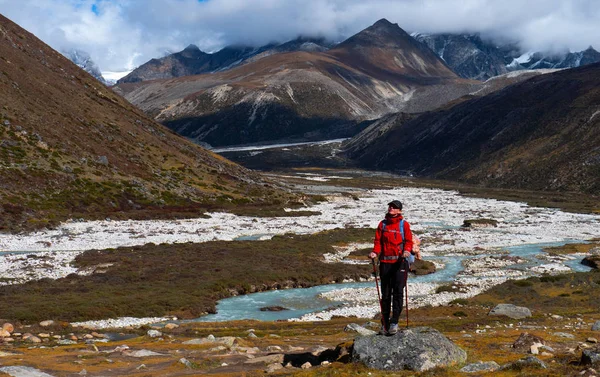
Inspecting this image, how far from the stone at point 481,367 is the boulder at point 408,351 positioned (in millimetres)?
525

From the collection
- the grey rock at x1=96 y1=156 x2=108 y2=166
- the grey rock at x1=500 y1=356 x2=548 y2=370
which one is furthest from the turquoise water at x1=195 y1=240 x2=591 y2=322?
the grey rock at x1=96 y1=156 x2=108 y2=166

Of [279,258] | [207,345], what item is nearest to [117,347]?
[207,345]

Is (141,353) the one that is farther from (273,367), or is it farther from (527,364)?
(527,364)

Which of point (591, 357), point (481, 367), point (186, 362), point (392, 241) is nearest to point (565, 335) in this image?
point (481, 367)

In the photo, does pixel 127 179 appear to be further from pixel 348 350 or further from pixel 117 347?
pixel 348 350

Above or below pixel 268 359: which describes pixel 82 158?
above

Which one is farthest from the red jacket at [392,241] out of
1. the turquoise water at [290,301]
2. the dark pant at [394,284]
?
the turquoise water at [290,301]

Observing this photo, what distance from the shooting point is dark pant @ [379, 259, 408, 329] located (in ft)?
63.2

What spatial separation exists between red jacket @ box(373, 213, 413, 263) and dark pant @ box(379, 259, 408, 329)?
250 millimetres

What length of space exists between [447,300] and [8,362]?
117 ft

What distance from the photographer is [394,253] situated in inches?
757

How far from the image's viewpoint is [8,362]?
68.1 ft

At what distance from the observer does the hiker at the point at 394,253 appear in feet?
62.7

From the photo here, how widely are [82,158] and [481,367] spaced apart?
107044 millimetres
